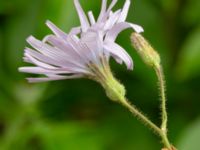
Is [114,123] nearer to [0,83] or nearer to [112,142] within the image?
[112,142]

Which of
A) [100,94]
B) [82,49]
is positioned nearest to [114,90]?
[82,49]

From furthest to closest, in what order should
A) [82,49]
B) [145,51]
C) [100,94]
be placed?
1. [100,94]
2. [145,51]
3. [82,49]

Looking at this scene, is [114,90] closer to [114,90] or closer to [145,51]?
[114,90]

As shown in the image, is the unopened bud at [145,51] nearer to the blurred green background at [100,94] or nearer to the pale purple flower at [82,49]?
the pale purple flower at [82,49]

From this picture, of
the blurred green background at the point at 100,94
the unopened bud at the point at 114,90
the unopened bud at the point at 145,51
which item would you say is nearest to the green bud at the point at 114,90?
→ the unopened bud at the point at 114,90

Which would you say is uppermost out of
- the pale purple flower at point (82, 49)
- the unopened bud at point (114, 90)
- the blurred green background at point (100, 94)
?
the pale purple flower at point (82, 49)

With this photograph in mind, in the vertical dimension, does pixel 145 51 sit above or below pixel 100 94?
above

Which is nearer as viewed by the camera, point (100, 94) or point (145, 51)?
point (145, 51)
